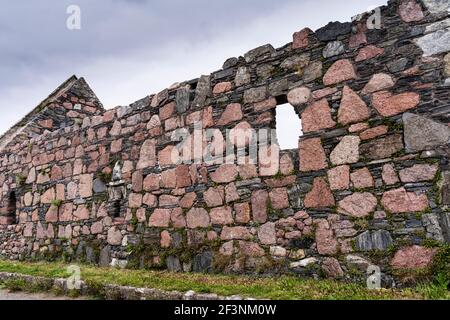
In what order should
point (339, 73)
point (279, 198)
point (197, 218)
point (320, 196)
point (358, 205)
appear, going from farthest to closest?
1. point (197, 218)
2. point (279, 198)
3. point (339, 73)
4. point (320, 196)
5. point (358, 205)

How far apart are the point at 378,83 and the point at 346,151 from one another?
0.89 m

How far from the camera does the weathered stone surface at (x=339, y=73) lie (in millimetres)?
4770

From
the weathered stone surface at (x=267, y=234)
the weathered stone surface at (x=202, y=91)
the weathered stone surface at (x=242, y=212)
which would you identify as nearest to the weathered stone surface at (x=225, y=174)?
the weathered stone surface at (x=242, y=212)

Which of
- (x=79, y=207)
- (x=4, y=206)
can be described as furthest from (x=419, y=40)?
(x=4, y=206)

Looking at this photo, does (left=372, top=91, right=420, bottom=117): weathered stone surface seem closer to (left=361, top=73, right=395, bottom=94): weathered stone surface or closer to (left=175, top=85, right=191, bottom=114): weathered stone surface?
(left=361, top=73, right=395, bottom=94): weathered stone surface

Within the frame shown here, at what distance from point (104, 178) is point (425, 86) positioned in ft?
19.1

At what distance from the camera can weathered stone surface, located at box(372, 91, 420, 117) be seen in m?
4.27

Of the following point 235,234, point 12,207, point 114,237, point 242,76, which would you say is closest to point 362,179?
point 235,234

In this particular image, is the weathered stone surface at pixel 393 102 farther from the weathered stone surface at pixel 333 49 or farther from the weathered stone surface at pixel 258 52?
the weathered stone surface at pixel 258 52

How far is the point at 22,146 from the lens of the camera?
977 centimetres

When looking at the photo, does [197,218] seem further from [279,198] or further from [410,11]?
[410,11]

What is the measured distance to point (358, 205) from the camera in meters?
4.43
